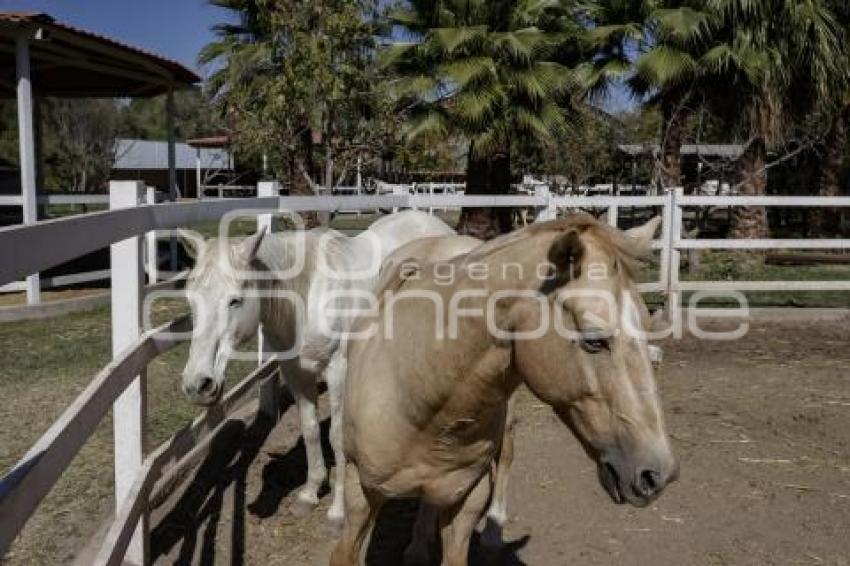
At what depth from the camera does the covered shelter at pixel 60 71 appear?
373 inches

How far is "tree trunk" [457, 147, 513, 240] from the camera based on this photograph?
13.3 metres

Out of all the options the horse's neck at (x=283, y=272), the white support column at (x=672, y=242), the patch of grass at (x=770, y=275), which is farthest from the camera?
the patch of grass at (x=770, y=275)

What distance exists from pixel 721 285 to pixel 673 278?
2.41 ft

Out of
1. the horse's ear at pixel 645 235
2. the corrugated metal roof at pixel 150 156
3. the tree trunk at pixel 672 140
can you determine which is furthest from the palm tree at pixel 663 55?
the corrugated metal roof at pixel 150 156

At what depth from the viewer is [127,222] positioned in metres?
2.38

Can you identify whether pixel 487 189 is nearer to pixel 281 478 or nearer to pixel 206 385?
pixel 281 478

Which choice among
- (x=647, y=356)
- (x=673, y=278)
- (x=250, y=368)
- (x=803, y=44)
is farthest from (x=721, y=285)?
(x=647, y=356)

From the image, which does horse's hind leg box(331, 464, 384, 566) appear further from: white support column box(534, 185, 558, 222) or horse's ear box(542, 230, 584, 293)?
white support column box(534, 185, 558, 222)

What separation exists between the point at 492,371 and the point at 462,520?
89cm

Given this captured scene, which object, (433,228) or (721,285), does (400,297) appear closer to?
(433,228)

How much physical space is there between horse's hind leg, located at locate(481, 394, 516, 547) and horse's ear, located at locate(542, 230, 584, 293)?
5.57 ft

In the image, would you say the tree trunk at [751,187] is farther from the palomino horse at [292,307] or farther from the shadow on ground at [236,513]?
the shadow on ground at [236,513]

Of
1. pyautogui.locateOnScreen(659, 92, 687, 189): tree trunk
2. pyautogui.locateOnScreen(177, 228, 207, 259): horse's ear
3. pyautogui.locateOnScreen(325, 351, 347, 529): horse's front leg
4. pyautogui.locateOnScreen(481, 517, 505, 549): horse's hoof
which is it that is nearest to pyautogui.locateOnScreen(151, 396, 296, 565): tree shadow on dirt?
pyautogui.locateOnScreen(325, 351, 347, 529): horse's front leg

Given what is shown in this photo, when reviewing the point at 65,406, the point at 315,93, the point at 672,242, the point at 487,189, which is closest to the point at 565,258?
the point at 65,406
